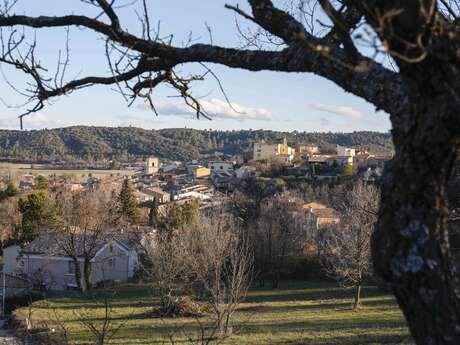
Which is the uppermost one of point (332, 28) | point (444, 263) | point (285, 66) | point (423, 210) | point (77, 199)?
point (332, 28)

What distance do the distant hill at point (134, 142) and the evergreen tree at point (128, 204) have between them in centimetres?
7358

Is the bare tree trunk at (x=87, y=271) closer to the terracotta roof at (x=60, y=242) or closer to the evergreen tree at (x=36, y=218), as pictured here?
the terracotta roof at (x=60, y=242)

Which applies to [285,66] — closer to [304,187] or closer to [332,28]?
[332,28]

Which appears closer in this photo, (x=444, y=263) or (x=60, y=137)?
(x=444, y=263)

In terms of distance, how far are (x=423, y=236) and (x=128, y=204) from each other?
4349 cm

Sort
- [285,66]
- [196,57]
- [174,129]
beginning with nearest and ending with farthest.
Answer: [285,66] < [196,57] < [174,129]

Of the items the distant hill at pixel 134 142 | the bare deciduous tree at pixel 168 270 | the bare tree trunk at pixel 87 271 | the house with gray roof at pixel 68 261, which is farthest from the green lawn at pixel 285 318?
the distant hill at pixel 134 142

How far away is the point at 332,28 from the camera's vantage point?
2.92 metres

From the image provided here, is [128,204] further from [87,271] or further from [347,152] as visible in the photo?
[347,152]

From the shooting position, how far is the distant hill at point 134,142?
12188cm

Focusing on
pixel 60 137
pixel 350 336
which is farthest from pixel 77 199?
pixel 60 137

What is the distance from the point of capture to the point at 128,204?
146 feet

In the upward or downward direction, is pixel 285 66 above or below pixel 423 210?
above

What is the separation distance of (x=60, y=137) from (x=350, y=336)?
122638 mm
